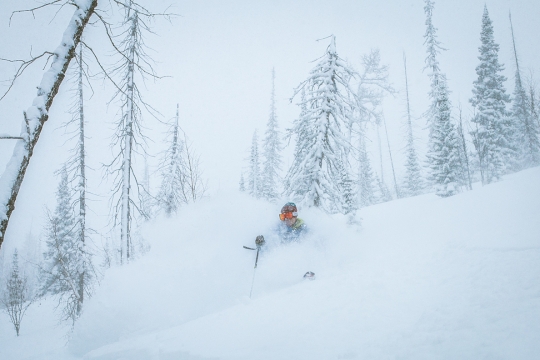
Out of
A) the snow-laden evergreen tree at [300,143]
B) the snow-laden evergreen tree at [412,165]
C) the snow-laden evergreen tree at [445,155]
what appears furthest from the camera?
the snow-laden evergreen tree at [412,165]

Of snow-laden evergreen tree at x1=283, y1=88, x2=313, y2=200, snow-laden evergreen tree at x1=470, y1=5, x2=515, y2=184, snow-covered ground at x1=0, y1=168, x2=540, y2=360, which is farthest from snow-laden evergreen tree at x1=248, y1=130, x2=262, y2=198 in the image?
snow-laden evergreen tree at x1=470, y1=5, x2=515, y2=184

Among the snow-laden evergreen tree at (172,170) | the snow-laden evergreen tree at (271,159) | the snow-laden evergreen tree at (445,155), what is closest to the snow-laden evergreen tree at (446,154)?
the snow-laden evergreen tree at (445,155)

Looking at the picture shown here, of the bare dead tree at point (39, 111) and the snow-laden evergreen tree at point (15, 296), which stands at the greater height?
the bare dead tree at point (39, 111)

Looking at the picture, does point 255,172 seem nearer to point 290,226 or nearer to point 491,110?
point 290,226

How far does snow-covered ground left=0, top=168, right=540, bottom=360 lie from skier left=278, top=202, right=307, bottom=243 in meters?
0.36

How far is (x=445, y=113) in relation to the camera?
57.4ft

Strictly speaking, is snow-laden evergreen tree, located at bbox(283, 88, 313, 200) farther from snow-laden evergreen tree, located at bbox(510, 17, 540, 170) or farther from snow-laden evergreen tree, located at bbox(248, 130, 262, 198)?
snow-laden evergreen tree, located at bbox(510, 17, 540, 170)

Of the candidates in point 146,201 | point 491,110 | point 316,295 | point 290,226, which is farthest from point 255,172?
point 316,295

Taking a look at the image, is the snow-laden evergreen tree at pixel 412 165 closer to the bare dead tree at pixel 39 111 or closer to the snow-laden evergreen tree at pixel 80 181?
the snow-laden evergreen tree at pixel 80 181

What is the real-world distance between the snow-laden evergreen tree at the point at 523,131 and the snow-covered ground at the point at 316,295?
54.4 feet

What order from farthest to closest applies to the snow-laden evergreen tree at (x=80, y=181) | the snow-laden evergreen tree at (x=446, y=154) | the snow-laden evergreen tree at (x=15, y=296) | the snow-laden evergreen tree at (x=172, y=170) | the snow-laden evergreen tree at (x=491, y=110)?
the snow-laden evergreen tree at (x=491, y=110) < the snow-laden evergreen tree at (x=172, y=170) < the snow-laden evergreen tree at (x=446, y=154) < the snow-laden evergreen tree at (x=15, y=296) < the snow-laden evergreen tree at (x=80, y=181)

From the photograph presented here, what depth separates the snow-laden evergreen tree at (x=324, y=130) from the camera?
479 inches

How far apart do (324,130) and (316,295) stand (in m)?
8.81

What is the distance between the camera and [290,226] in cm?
867
